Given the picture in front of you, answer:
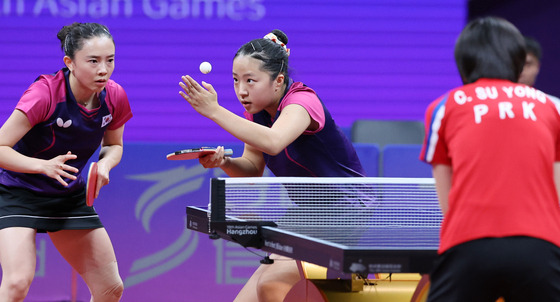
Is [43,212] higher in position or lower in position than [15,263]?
higher

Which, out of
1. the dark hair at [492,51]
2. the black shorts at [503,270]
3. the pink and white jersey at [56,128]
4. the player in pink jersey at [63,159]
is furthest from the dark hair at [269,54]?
the black shorts at [503,270]

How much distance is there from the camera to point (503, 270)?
2.14m

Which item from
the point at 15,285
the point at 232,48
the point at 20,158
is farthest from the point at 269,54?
the point at 232,48

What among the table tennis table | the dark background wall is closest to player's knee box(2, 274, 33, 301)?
the table tennis table

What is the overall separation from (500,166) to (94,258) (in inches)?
101

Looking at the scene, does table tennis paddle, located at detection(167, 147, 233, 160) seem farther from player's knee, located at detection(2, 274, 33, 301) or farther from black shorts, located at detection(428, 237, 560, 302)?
black shorts, located at detection(428, 237, 560, 302)

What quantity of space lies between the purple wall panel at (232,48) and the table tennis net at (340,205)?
5.66 meters

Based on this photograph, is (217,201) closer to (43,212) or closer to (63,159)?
(63,159)

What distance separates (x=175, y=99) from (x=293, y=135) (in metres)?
5.93

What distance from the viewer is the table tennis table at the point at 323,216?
2.80 meters

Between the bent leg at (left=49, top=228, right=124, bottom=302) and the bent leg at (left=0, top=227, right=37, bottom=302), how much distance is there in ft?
1.04

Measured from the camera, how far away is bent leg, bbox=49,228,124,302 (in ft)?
13.6

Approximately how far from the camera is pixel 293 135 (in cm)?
344

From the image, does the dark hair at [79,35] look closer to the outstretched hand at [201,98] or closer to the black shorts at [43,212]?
the black shorts at [43,212]
